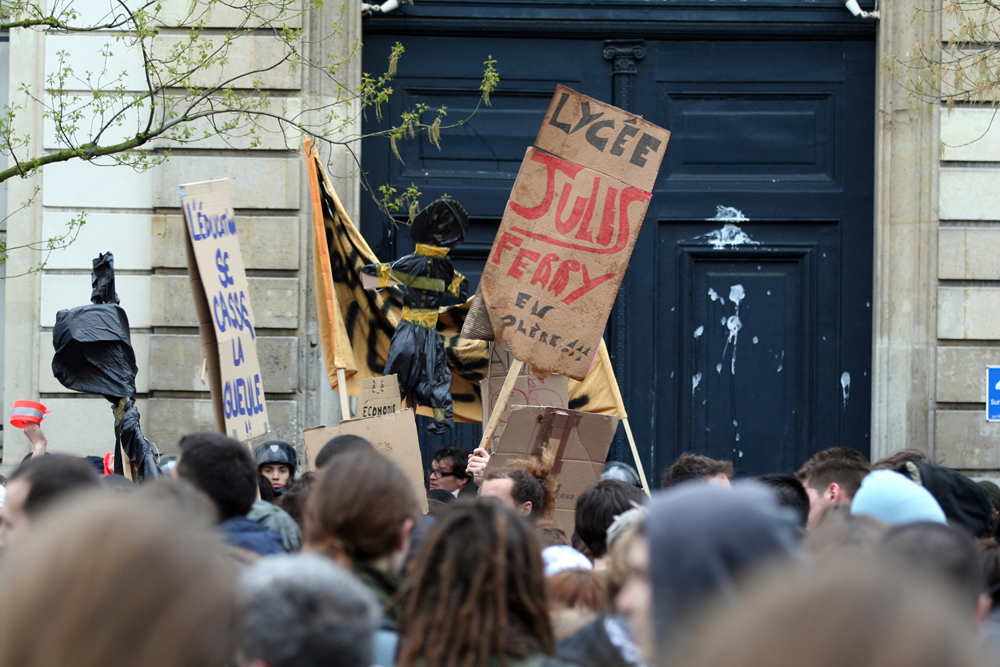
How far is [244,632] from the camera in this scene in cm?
182

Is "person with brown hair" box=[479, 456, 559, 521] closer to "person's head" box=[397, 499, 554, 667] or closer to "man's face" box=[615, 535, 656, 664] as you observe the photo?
"person's head" box=[397, 499, 554, 667]

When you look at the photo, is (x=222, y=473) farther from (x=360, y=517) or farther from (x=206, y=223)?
(x=206, y=223)

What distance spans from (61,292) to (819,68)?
6.76m

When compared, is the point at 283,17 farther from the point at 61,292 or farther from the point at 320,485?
the point at 320,485

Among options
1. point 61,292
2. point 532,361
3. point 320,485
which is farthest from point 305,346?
point 320,485

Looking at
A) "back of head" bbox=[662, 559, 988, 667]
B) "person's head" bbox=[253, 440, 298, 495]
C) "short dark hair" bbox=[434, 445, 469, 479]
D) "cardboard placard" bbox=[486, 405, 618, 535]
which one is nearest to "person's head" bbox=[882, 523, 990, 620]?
"back of head" bbox=[662, 559, 988, 667]

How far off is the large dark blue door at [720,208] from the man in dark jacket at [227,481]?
6.08 m

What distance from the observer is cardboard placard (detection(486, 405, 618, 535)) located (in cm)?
556

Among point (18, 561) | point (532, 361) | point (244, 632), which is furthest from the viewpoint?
point (532, 361)

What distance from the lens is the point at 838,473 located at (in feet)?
14.3

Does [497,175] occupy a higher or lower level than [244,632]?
higher

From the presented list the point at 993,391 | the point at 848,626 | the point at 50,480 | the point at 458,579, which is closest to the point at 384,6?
the point at 993,391

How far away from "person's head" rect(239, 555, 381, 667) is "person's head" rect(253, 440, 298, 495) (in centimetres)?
490

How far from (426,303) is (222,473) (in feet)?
11.2
